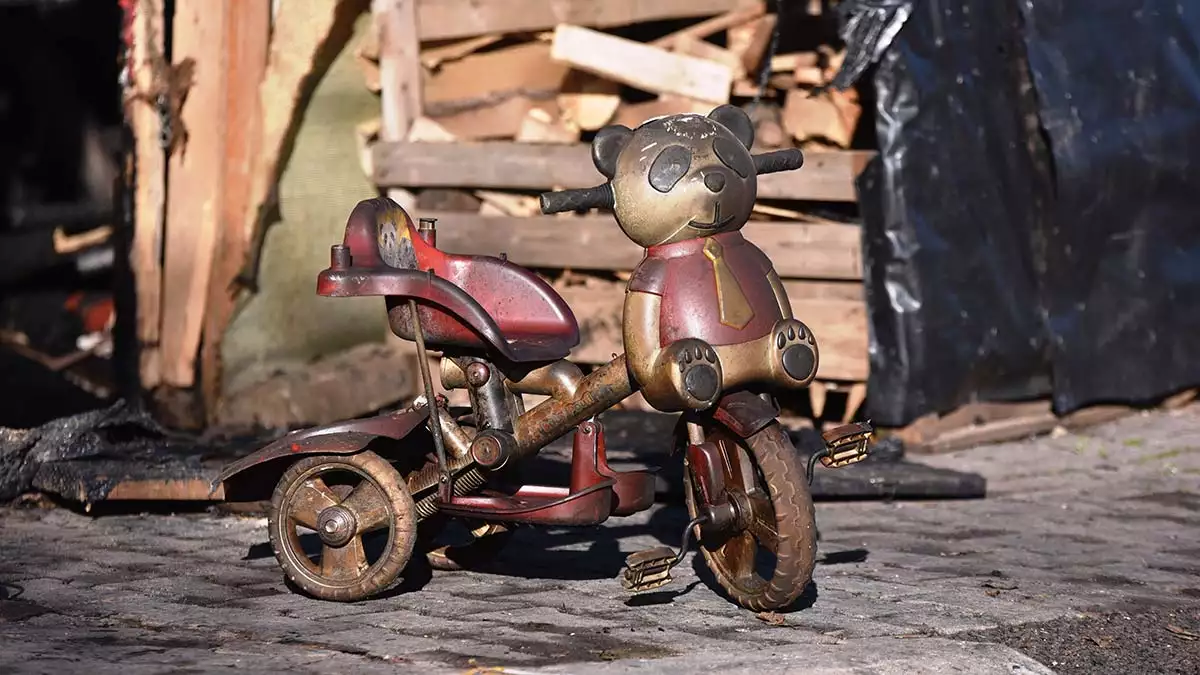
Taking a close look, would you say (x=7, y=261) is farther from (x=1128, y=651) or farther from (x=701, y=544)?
(x=1128, y=651)

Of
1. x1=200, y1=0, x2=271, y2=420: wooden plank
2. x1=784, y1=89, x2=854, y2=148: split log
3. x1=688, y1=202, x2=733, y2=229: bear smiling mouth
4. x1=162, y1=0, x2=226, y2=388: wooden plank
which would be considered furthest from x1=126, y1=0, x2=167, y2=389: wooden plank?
x1=688, y1=202, x2=733, y2=229: bear smiling mouth

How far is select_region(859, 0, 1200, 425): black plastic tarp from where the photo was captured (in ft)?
26.2

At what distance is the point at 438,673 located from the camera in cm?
423

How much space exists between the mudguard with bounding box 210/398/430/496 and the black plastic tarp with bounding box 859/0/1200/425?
3.46 m

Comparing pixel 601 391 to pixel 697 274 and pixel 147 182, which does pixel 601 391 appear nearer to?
pixel 697 274

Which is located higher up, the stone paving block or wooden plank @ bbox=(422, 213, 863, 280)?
wooden plank @ bbox=(422, 213, 863, 280)

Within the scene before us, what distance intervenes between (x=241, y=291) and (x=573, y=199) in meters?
4.00

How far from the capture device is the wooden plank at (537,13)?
8484 mm

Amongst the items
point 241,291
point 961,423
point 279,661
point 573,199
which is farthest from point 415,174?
point 279,661

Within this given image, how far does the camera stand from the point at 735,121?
17.1 ft

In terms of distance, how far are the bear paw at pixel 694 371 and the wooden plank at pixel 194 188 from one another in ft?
14.0

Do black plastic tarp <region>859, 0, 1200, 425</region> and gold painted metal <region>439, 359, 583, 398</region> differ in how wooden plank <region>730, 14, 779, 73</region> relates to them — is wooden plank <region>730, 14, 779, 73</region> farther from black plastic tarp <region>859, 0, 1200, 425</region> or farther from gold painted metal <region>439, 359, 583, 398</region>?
gold painted metal <region>439, 359, 583, 398</region>

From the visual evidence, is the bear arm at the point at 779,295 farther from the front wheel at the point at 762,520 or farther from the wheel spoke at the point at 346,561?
the wheel spoke at the point at 346,561

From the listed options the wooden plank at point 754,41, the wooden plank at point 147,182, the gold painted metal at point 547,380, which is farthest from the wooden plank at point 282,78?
the gold painted metal at point 547,380
